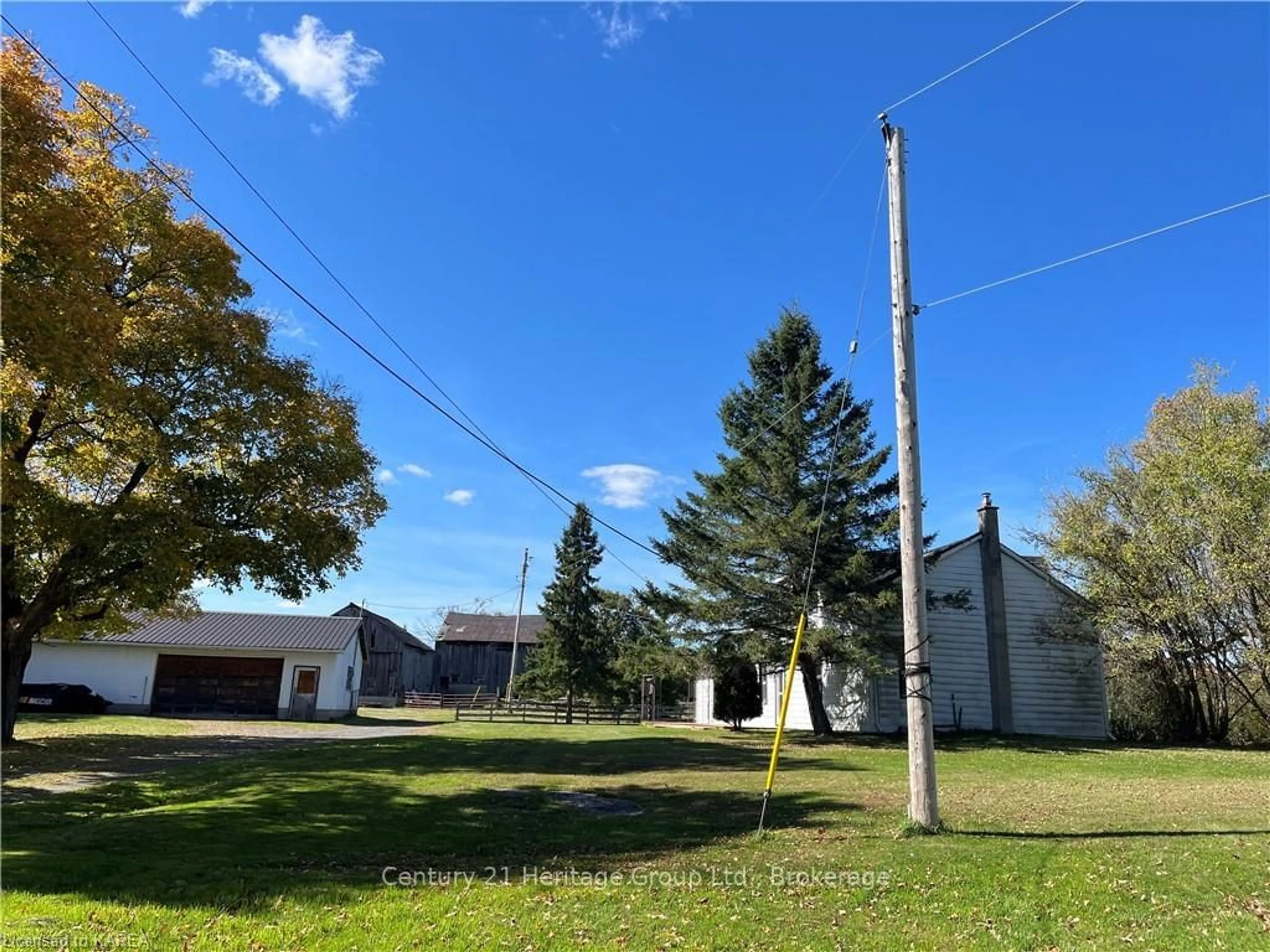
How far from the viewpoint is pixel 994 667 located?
25859 mm

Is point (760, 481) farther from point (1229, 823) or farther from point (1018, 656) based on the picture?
point (1229, 823)

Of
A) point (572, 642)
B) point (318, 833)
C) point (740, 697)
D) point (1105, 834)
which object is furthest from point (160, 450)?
point (572, 642)

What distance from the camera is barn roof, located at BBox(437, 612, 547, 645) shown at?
69.2 meters

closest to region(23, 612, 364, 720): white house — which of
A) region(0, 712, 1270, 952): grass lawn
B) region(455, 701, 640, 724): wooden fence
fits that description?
region(455, 701, 640, 724): wooden fence

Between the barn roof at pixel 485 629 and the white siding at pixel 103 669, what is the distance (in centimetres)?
3316

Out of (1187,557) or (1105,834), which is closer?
(1105,834)

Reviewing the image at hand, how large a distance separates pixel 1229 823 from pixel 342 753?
1699cm

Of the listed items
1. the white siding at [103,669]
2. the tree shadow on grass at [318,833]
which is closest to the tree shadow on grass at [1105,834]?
the tree shadow on grass at [318,833]

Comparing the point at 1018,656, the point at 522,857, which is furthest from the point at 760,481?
the point at 522,857

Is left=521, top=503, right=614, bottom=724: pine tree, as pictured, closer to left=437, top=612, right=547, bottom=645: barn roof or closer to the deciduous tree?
left=437, top=612, right=547, bottom=645: barn roof

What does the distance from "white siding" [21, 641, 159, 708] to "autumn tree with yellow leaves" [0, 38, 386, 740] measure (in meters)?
18.3

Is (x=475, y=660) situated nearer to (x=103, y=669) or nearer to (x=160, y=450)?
(x=103, y=669)

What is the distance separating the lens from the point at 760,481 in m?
23.7

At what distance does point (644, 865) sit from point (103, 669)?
37.1m
